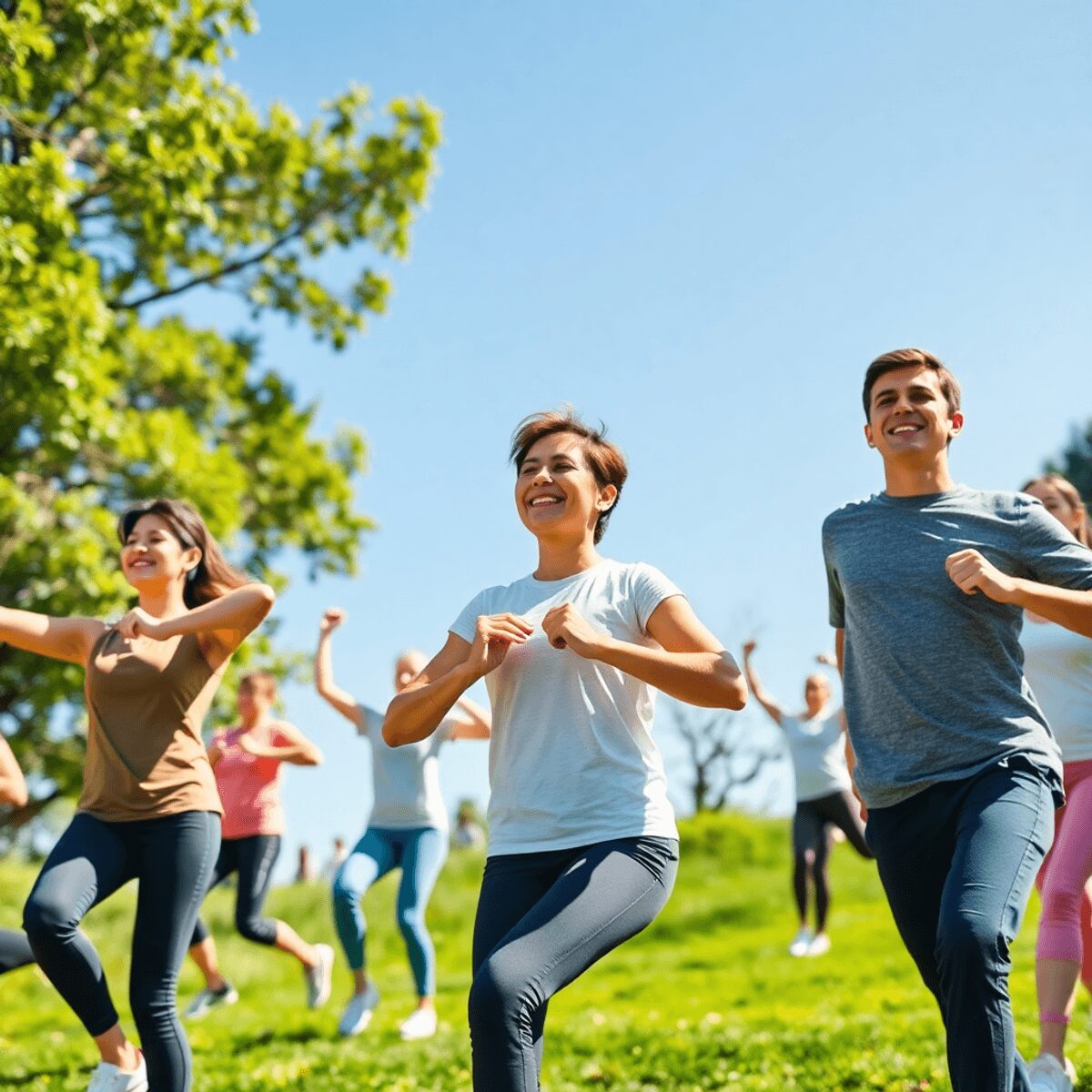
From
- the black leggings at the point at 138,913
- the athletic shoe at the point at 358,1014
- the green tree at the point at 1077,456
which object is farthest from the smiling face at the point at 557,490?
the green tree at the point at 1077,456

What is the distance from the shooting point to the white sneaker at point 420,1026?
772cm

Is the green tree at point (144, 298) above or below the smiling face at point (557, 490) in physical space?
above

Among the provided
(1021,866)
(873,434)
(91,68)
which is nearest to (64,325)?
(91,68)

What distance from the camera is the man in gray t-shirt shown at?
3.25 metres

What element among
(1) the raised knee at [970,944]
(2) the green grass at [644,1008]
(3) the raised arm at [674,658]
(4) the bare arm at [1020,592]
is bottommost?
(2) the green grass at [644,1008]

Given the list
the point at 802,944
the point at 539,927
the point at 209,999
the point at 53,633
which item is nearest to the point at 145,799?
the point at 53,633

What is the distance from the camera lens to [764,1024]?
7.62 meters

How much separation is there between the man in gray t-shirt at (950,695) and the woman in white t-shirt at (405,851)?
428 centimetres

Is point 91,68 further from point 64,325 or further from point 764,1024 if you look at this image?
point 764,1024

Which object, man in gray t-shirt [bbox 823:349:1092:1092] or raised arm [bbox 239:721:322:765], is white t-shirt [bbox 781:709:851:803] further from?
man in gray t-shirt [bbox 823:349:1092:1092]

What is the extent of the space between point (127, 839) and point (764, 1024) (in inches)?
Answer: 177

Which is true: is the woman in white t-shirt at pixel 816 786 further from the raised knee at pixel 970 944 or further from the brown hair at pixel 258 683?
the raised knee at pixel 970 944

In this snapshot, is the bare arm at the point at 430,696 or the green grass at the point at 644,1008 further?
the green grass at the point at 644,1008

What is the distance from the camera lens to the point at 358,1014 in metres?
8.21
